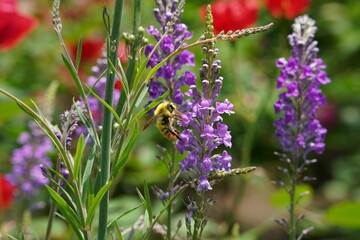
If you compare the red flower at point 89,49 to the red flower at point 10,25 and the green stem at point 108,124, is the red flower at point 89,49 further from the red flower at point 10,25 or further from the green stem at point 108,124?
the green stem at point 108,124

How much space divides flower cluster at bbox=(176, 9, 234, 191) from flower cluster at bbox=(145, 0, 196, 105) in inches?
6.6

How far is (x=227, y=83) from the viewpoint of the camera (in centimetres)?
395

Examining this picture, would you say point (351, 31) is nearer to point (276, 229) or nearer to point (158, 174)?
point (276, 229)

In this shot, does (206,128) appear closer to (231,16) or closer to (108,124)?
(108,124)

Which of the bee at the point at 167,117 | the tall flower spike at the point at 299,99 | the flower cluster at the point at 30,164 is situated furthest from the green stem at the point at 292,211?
the flower cluster at the point at 30,164

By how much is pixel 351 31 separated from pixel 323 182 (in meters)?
1.26

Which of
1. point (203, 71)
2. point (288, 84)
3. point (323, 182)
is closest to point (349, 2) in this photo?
point (323, 182)

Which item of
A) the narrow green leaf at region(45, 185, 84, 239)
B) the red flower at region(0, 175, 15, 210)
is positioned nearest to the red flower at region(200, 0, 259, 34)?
the red flower at region(0, 175, 15, 210)

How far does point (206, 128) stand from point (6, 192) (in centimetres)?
133

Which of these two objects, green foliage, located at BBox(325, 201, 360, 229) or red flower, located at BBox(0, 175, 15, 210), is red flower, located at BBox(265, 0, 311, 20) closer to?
green foliage, located at BBox(325, 201, 360, 229)

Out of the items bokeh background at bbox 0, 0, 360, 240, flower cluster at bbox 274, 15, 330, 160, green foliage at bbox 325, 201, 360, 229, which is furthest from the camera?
bokeh background at bbox 0, 0, 360, 240

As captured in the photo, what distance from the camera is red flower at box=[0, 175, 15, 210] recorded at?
7.21ft

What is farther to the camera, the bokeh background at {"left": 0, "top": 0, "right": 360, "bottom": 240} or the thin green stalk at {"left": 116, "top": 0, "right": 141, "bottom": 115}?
the bokeh background at {"left": 0, "top": 0, "right": 360, "bottom": 240}

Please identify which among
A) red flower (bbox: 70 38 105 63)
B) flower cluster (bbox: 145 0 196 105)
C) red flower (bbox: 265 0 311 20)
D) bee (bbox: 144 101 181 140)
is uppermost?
red flower (bbox: 70 38 105 63)
